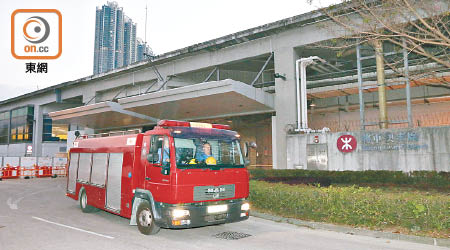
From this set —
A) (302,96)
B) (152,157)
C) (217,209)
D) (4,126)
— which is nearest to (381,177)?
(302,96)

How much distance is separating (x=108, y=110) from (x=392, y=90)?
2476 centimetres

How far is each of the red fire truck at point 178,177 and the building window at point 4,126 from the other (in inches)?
2271

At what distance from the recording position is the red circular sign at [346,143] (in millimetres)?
17681

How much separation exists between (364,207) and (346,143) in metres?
10.1

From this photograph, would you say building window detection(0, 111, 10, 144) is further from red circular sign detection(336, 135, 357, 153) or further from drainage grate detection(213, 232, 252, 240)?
drainage grate detection(213, 232, 252, 240)

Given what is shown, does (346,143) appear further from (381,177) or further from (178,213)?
(178,213)

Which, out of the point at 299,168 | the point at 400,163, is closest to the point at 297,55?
the point at 299,168

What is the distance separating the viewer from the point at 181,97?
23.2 metres

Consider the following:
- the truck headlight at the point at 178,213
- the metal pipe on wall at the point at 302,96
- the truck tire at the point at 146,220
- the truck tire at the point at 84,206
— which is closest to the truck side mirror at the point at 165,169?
the truck headlight at the point at 178,213

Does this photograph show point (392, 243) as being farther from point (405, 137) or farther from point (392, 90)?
point (392, 90)

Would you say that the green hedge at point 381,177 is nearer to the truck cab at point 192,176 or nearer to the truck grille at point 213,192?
the truck cab at point 192,176

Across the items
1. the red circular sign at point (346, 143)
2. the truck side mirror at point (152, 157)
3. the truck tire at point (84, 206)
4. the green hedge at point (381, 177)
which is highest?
the red circular sign at point (346, 143)

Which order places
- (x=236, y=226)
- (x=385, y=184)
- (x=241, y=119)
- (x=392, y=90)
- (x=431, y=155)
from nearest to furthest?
(x=236, y=226) → (x=385, y=184) → (x=431, y=155) → (x=392, y=90) → (x=241, y=119)

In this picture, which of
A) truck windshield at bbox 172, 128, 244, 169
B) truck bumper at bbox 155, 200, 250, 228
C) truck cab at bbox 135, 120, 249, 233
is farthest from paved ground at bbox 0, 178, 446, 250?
truck windshield at bbox 172, 128, 244, 169
